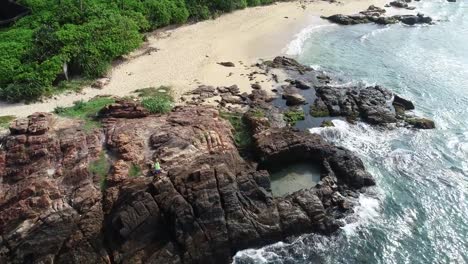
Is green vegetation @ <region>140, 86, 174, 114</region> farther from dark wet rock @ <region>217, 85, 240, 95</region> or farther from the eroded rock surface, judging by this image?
dark wet rock @ <region>217, 85, 240, 95</region>

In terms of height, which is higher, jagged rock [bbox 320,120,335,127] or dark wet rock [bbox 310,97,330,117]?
dark wet rock [bbox 310,97,330,117]

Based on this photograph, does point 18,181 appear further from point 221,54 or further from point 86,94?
point 221,54

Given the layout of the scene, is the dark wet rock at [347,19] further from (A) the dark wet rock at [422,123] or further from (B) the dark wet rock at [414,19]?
(A) the dark wet rock at [422,123]

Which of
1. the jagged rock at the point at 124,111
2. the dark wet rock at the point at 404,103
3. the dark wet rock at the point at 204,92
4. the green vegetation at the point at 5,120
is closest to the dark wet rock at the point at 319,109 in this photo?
the dark wet rock at the point at 404,103

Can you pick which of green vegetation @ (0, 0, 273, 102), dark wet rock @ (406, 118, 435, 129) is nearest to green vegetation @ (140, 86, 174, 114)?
green vegetation @ (0, 0, 273, 102)

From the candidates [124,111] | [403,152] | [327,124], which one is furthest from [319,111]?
[124,111]

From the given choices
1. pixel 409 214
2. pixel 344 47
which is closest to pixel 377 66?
pixel 344 47
